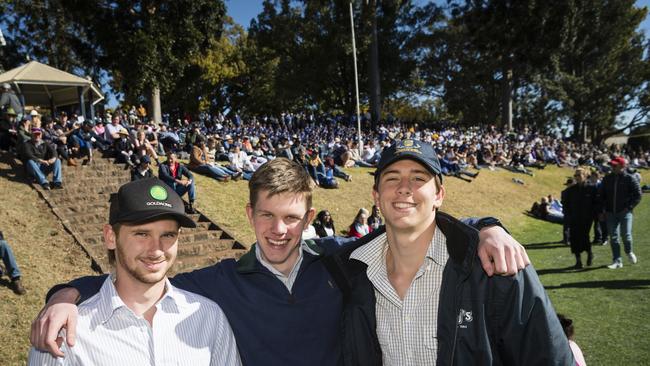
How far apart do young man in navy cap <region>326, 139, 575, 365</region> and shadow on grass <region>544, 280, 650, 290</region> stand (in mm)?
6384

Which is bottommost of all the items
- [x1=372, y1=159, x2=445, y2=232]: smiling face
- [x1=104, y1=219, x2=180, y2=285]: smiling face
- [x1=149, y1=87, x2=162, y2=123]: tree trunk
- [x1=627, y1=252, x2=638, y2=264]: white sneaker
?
[x1=627, y1=252, x2=638, y2=264]: white sneaker

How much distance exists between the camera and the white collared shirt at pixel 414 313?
2.23 m

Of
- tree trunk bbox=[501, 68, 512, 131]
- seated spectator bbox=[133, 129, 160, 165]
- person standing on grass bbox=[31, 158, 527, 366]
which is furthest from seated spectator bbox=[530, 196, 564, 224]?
tree trunk bbox=[501, 68, 512, 131]

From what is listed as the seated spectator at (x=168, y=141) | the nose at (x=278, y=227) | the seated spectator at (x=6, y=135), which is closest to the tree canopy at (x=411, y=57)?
the seated spectator at (x=168, y=141)

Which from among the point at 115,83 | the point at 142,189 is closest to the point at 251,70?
the point at 115,83

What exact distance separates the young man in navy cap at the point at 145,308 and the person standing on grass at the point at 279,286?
0.53 feet

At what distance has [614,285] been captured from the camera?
7.38 meters

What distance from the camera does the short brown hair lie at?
8.48ft

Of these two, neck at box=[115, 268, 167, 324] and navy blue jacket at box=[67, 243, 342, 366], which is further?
navy blue jacket at box=[67, 243, 342, 366]

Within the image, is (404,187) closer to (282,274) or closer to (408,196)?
(408,196)

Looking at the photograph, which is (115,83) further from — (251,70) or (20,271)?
(20,271)

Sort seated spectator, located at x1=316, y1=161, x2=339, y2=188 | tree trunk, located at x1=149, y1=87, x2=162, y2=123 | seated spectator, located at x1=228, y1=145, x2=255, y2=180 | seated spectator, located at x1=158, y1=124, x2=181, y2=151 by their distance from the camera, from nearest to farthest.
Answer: seated spectator, located at x1=228, y1=145, x2=255, y2=180
seated spectator, located at x1=316, y1=161, x2=339, y2=188
seated spectator, located at x1=158, y1=124, x2=181, y2=151
tree trunk, located at x1=149, y1=87, x2=162, y2=123

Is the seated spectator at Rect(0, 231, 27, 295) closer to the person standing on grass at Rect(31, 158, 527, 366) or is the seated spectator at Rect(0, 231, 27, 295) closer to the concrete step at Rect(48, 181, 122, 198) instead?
the concrete step at Rect(48, 181, 122, 198)

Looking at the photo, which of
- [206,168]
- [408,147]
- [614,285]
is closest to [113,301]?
[408,147]
